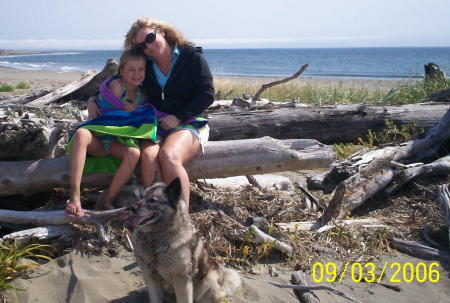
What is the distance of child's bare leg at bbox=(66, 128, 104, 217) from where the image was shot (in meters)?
4.26

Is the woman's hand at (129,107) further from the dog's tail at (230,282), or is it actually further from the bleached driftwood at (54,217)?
the dog's tail at (230,282)

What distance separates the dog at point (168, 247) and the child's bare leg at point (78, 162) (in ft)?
3.86

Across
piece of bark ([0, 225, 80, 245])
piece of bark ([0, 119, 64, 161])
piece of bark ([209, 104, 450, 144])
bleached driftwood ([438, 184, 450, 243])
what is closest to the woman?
piece of bark ([0, 225, 80, 245])

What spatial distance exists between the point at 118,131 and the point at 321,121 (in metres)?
4.49

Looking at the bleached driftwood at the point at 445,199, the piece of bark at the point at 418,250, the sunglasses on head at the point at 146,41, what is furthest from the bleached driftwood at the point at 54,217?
the bleached driftwood at the point at 445,199

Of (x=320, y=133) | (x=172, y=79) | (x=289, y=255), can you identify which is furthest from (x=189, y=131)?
(x=320, y=133)

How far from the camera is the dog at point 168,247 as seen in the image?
10.7 feet

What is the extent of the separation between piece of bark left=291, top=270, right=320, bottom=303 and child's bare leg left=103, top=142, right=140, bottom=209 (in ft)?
6.62

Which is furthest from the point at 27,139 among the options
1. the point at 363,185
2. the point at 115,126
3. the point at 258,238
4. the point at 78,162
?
the point at 363,185

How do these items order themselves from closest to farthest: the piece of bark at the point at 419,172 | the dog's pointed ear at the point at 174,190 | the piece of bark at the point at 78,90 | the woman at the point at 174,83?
1. the dog's pointed ear at the point at 174,190
2. the woman at the point at 174,83
3. the piece of bark at the point at 419,172
4. the piece of bark at the point at 78,90

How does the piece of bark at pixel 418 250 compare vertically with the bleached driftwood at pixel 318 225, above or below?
below

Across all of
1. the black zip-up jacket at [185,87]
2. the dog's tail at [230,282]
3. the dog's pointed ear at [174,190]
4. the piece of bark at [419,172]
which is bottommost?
the dog's tail at [230,282]

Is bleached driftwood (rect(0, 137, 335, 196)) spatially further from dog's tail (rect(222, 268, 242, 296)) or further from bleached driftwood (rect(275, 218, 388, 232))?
dog's tail (rect(222, 268, 242, 296))
